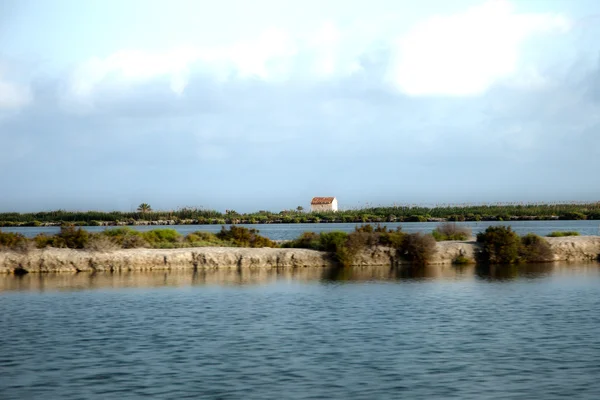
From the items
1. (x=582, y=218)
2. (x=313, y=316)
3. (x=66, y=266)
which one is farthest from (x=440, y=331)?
(x=582, y=218)

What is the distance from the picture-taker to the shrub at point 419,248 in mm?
25641

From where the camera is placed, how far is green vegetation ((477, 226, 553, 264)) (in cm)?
2617

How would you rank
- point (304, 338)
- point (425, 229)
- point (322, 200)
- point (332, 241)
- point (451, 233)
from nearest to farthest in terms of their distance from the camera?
1. point (304, 338)
2. point (332, 241)
3. point (451, 233)
4. point (425, 229)
5. point (322, 200)

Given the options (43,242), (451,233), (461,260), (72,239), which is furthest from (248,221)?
(461,260)

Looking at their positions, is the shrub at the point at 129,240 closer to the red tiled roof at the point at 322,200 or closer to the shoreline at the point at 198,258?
the shoreline at the point at 198,258

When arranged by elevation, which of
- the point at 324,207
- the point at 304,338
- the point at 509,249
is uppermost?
the point at 324,207

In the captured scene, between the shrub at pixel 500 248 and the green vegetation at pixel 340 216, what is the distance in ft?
187

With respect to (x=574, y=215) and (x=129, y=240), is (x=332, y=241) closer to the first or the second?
(x=129, y=240)

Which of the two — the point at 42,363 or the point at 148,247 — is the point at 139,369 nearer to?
the point at 42,363

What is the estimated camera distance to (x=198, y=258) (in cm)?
2530

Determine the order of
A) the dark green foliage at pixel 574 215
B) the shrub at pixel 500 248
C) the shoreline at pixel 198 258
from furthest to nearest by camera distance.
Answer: the dark green foliage at pixel 574 215 < the shrub at pixel 500 248 < the shoreline at pixel 198 258

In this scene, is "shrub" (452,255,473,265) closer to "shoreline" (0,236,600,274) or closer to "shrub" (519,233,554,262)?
"shoreline" (0,236,600,274)

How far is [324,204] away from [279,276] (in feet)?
291

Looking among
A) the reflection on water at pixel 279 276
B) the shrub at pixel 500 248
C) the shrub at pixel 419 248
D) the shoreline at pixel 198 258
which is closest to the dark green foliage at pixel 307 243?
the shoreline at pixel 198 258
